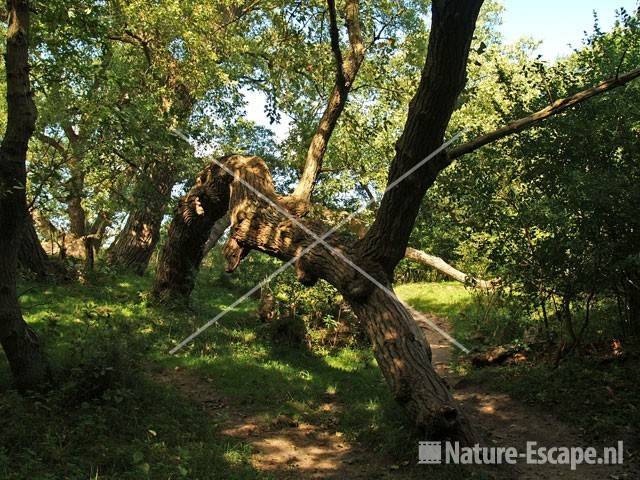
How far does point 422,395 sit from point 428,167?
2897 millimetres

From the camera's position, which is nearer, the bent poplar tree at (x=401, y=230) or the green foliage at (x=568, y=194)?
the bent poplar tree at (x=401, y=230)

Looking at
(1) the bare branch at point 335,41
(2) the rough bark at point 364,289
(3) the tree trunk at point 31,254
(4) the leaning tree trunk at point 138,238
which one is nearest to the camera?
(2) the rough bark at point 364,289

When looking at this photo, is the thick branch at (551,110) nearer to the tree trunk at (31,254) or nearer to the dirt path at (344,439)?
the dirt path at (344,439)

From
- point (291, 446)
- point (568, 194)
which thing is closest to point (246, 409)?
point (291, 446)

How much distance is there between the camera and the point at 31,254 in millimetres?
12016

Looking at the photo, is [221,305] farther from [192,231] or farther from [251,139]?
[251,139]

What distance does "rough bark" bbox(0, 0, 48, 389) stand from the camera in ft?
20.4

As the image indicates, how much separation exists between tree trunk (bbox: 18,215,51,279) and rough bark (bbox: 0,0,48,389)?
18.3 ft

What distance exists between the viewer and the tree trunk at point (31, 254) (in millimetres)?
11844

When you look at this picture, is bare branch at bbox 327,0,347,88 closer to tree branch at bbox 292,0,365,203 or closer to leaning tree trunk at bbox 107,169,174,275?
tree branch at bbox 292,0,365,203

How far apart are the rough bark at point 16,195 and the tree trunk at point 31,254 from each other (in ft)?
18.3

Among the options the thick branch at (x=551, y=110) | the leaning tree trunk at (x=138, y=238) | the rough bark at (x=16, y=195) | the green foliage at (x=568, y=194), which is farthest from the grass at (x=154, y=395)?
the thick branch at (x=551, y=110)

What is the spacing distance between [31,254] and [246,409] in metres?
7.17

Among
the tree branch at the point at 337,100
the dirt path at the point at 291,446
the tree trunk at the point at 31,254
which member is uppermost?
the tree branch at the point at 337,100
